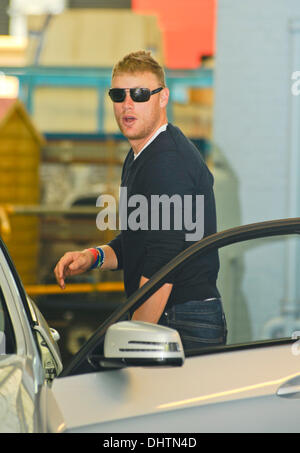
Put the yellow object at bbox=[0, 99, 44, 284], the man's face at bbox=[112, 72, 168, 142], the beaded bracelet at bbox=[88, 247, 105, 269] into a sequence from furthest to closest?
the yellow object at bbox=[0, 99, 44, 284]
the beaded bracelet at bbox=[88, 247, 105, 269]
the man's face at bbox=[112, 72, 168, 142]

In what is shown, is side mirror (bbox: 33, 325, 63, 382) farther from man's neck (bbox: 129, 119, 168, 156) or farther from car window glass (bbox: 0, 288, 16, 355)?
man's neck (bbox: 129, 119, 168, 156)

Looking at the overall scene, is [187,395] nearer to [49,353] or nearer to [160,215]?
[160,215]

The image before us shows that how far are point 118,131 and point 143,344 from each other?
676cm

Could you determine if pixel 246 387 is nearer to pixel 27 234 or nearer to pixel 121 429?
pixel 121 429

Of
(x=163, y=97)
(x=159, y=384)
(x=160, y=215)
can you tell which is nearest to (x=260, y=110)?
(x=163, y=97)

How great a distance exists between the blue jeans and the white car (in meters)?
0.12

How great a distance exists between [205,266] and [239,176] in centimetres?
376

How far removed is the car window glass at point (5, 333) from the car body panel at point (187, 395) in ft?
0.73

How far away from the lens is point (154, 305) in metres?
2.16
